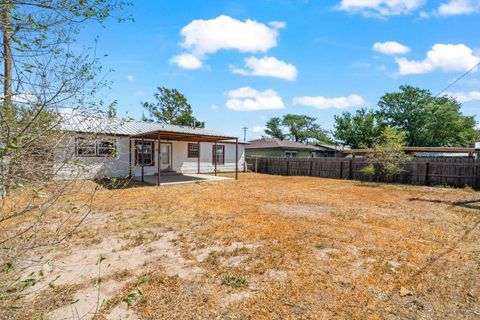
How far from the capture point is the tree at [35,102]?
5.78ft

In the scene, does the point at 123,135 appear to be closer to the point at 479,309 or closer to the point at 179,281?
the point at 179,281

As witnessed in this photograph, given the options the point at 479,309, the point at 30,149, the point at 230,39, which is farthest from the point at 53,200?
the point at 230,39

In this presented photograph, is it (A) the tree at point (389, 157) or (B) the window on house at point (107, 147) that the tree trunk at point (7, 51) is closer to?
(B) the window on house at point (107, 147)

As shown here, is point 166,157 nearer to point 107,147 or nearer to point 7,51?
point 107,147

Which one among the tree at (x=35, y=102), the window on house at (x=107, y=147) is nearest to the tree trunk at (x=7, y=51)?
the tree at (x=35, y=102)

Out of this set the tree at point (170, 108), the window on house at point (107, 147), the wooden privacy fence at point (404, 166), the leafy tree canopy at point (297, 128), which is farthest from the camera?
the leafy tree canopy at point (297, 128)

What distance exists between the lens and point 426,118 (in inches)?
1185

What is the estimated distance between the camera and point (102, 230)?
→ 527 cm

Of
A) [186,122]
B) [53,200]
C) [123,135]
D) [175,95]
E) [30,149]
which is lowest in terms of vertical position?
[53,200]

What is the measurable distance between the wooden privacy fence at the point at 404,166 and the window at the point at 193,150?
5.18 meters

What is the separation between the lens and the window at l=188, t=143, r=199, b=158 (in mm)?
17794

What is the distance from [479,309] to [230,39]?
12.6 metres

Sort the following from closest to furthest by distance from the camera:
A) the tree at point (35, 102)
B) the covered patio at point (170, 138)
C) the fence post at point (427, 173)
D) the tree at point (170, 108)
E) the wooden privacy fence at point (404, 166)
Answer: the tree at point (35, 102)
the covered patio at point (170, 138)
the wooden privacy fence at point (404, 166)
the fence post at point (427, 173)
the tree at point (170, 108)

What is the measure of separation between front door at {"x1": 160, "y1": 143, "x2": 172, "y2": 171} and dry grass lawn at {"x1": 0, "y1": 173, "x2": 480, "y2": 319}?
9.70 metres
